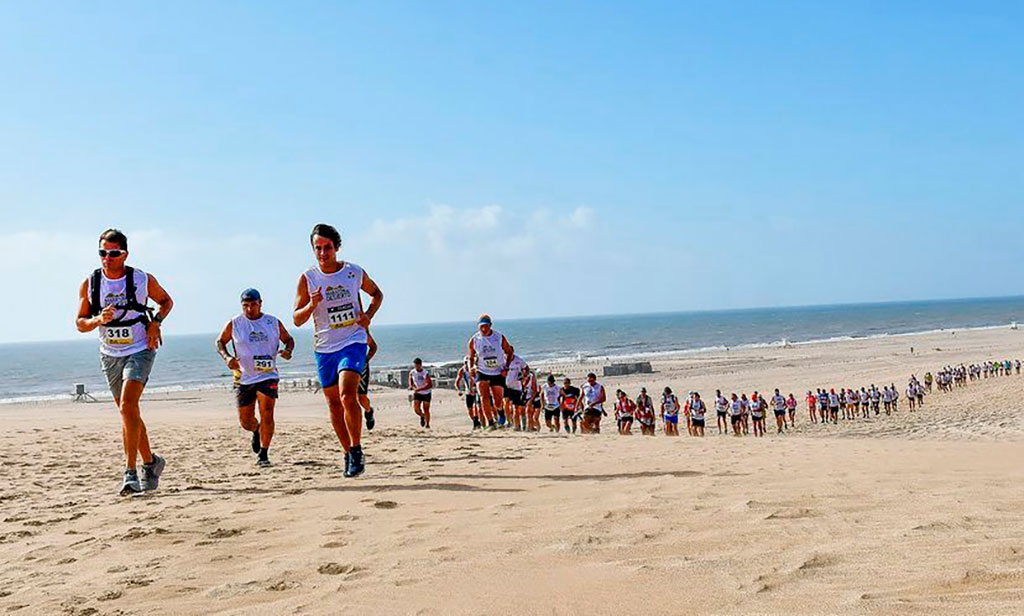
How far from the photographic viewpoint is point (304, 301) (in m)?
6.67

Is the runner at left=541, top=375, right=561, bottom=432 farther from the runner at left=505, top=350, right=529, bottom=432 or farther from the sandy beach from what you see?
the sandy beach

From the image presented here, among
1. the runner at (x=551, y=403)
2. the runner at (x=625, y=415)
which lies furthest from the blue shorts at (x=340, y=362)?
the runner at (x=625, y=415)

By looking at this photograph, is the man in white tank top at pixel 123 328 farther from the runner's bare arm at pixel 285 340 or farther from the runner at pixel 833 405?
the runner at pixel 833 405

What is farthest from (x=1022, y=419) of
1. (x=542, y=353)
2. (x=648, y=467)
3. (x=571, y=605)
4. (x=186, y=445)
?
(x=542, y=353)

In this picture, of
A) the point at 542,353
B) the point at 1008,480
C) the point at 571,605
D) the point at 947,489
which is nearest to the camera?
the point at 571,605

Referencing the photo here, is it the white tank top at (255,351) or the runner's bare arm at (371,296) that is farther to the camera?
the white tank top at (255,351)

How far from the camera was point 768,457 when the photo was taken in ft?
23.4

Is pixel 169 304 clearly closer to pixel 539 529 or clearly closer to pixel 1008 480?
pixel 539 529

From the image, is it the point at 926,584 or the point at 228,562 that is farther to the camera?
the point at 228,562

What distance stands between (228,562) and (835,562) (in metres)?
2.79

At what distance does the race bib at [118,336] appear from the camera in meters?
6.29

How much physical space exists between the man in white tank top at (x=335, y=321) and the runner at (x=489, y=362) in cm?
556

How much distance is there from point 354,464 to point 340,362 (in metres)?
0.88

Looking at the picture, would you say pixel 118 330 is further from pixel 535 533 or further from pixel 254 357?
pixel 535 533
